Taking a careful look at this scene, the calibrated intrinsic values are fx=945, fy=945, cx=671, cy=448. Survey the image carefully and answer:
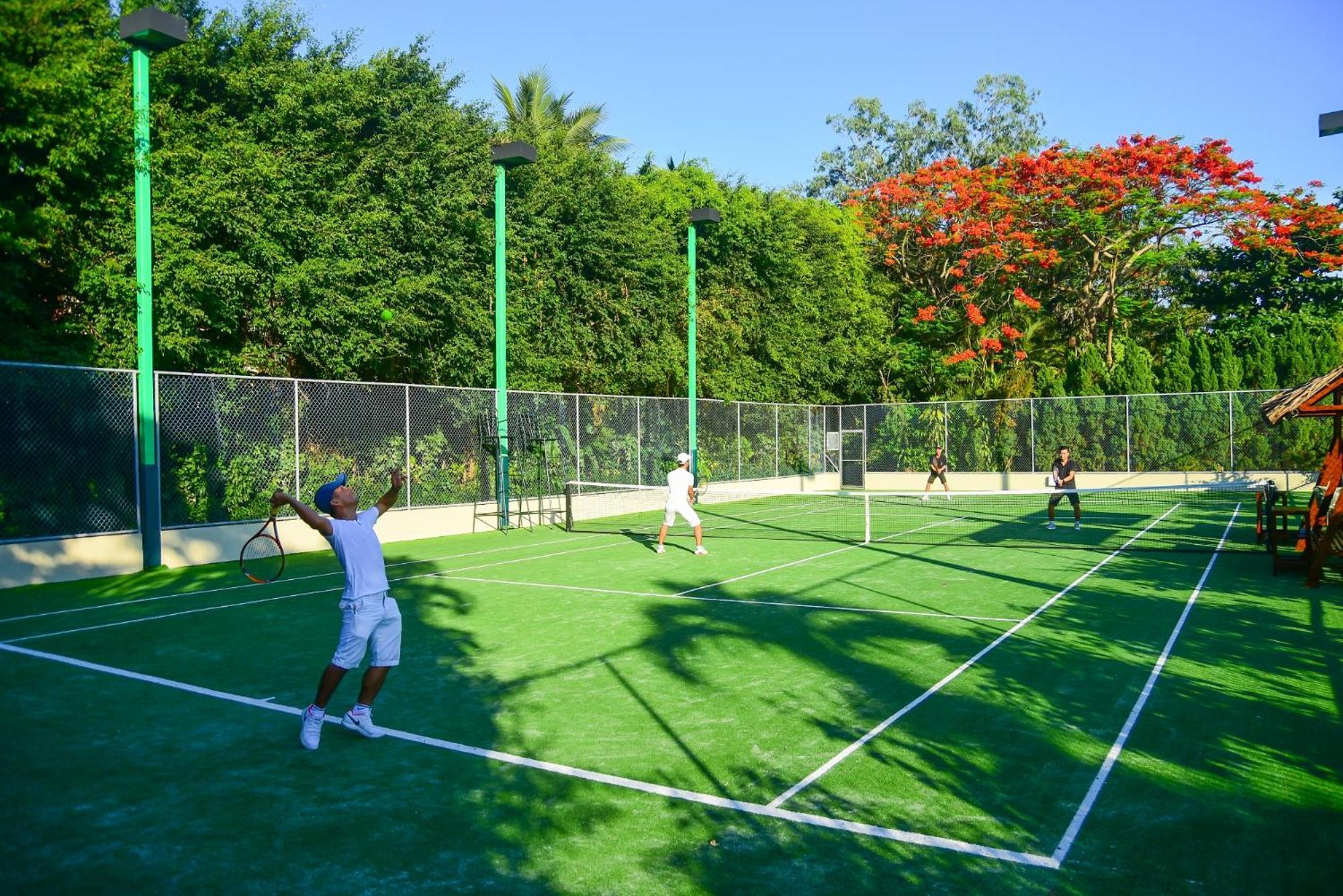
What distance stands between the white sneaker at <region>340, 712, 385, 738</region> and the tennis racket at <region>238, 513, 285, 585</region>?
304 inches

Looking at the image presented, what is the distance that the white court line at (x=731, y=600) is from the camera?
10398mm

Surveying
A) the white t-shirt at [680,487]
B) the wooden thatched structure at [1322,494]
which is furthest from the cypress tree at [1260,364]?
the white t-shirt at [680,487]

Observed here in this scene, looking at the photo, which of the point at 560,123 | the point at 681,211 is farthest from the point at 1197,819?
the point at 560,123

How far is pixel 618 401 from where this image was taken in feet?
82.6

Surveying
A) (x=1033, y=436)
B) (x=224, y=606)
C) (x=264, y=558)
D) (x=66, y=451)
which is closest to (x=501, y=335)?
(x=264, y=558)

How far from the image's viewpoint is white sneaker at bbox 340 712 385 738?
256 inches

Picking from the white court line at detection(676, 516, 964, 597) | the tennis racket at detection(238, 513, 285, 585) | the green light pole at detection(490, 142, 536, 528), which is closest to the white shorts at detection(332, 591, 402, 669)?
the white court line at detection(676, 516, 964, 597)

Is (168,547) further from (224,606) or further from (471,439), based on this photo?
(471,439)

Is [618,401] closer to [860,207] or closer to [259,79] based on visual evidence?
→ [259,79]

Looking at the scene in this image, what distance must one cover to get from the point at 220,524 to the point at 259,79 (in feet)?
29.0

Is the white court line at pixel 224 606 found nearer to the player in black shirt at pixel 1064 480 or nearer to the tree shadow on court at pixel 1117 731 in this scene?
the tree shadow on court at pixel 1117 731

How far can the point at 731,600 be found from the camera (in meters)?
11.7

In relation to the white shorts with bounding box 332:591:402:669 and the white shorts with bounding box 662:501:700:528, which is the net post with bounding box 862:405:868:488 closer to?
the white shorts with bounding box 662:501:700:528

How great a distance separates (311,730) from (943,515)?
743 inches
